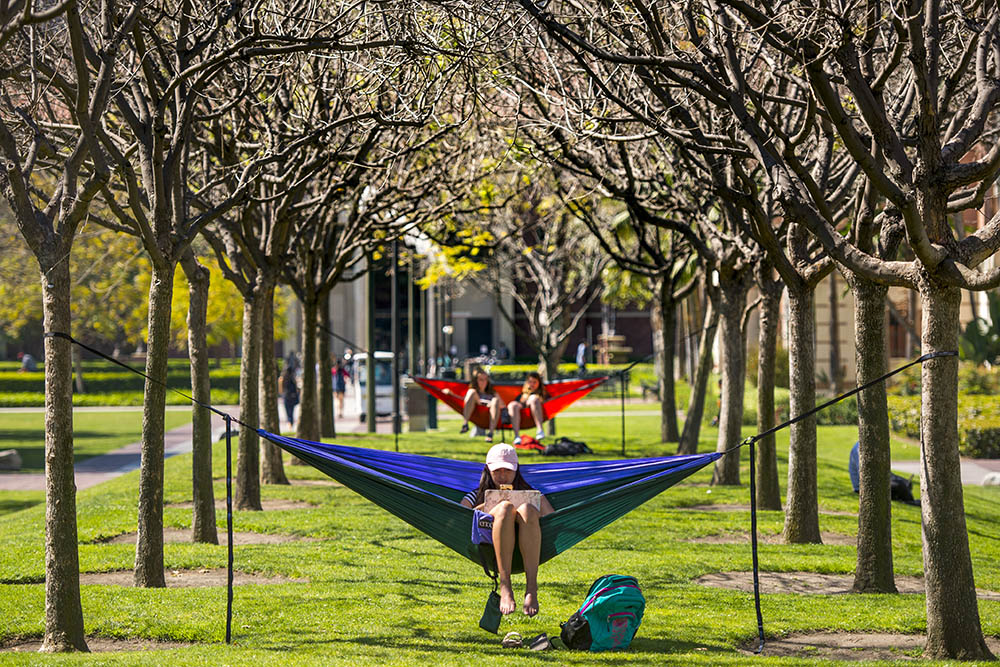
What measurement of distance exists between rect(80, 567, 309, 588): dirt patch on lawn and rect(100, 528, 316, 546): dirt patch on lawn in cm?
115

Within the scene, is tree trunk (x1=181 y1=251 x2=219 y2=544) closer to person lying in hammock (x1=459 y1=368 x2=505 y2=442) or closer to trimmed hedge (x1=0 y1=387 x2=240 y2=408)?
person lying in hammock (x1=459 y1=368 x2=505 y2=442)

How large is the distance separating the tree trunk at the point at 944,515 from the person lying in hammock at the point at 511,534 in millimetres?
2275

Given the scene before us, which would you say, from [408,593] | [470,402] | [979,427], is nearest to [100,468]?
[470,402]

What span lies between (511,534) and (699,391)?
366 inches

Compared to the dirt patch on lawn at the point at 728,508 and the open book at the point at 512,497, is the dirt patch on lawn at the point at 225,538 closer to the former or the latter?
the open book at the point at 512,497

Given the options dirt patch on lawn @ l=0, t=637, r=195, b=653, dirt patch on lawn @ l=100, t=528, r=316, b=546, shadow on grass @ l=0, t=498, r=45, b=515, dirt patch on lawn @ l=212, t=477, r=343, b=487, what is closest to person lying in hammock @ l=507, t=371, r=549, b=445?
dirt patch on lawn @ l=212, t=477, r=343, b=487

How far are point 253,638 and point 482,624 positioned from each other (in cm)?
135

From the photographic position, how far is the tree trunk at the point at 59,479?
6.19 m

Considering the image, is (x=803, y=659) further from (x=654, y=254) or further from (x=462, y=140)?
(x=654, y=254)

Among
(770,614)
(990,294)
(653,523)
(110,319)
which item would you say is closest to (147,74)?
(770,614)

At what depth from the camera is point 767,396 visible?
35.3 feet

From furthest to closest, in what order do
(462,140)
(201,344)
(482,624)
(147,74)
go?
(462,140) → (201,344) → (147,74) → (482,624)

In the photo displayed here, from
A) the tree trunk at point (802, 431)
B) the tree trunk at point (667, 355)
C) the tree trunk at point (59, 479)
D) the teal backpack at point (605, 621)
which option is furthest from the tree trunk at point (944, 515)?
the tree trunk at point (667, 355)

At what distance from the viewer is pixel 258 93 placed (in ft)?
37.9
